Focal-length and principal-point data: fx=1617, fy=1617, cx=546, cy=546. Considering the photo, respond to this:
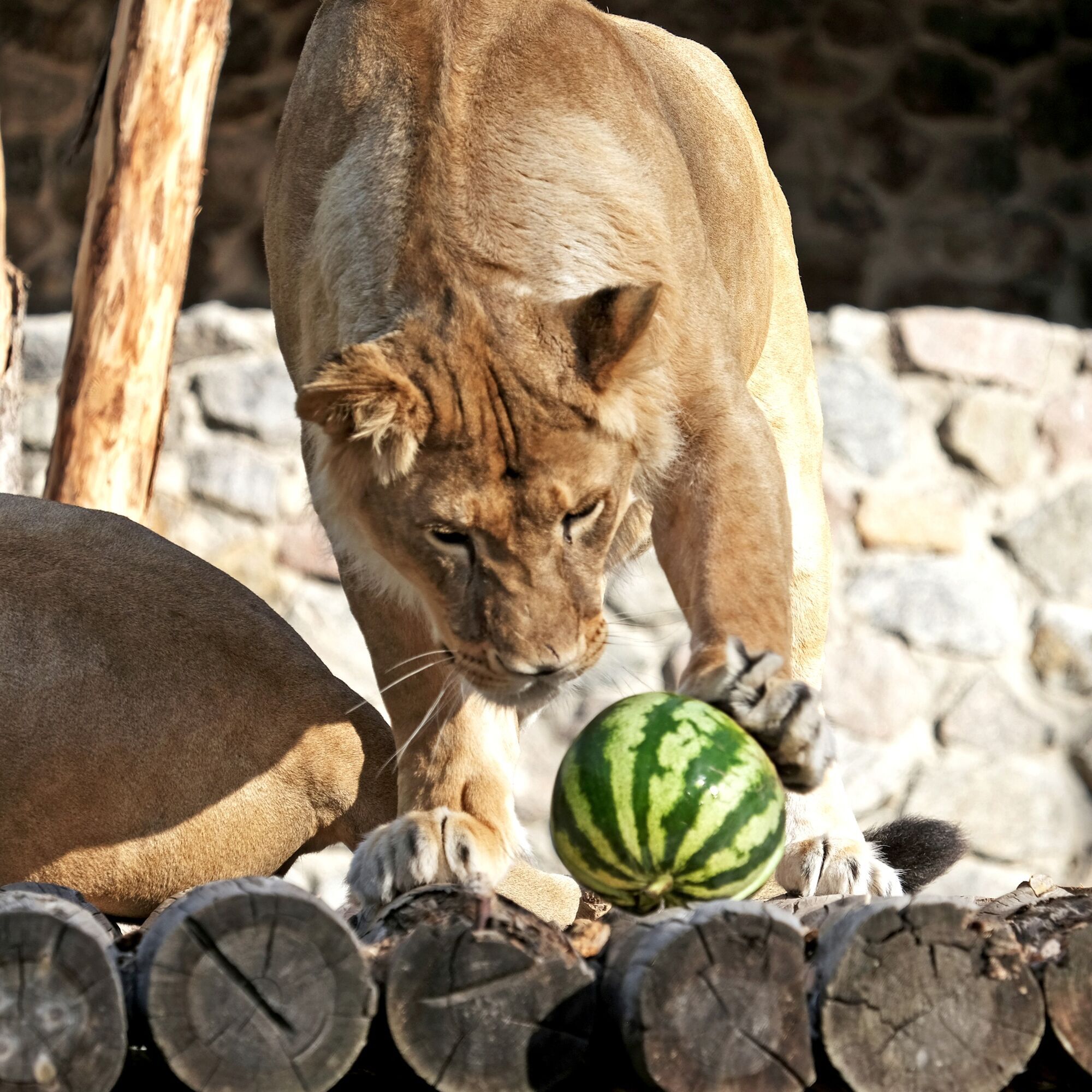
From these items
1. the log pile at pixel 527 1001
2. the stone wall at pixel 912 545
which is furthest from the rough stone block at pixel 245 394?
the log pile at pixel 527 1001

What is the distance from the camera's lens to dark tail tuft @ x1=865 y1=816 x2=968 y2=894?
8.62 feet

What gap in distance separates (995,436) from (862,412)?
42 centimetres

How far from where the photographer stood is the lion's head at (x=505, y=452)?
1908 mm

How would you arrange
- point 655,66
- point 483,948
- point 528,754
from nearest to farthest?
point 483,948 → point 655,66 → point 528,754

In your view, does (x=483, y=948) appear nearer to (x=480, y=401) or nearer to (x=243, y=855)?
(x=480, y=401)

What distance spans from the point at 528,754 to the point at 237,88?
2193mm

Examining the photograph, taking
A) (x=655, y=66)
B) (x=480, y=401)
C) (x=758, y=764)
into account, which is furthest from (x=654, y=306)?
(x=655, y=66)

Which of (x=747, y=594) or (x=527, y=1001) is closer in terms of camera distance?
(x=527, y=1001)

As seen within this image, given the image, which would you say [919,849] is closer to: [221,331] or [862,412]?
[862,412]

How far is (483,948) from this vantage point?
4.67 feet

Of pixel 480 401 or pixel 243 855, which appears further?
pixel 243 855

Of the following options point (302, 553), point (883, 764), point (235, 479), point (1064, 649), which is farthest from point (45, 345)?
point (1064, 649)

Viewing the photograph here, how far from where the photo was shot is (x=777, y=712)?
180cm

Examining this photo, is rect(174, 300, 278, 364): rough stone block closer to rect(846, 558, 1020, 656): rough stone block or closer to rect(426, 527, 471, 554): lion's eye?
rect(846, 558, 1020, 656): rough stone block
